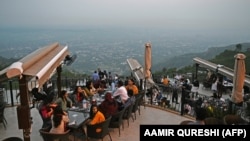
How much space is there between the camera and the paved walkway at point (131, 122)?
8.22m

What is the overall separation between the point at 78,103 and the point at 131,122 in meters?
1.90

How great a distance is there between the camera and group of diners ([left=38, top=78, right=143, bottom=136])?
671 centimetres

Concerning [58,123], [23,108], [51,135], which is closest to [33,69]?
[23,108]

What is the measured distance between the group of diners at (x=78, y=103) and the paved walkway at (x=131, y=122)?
0.74m

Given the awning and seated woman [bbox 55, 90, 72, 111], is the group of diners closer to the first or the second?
seated woman [bbox 55, 90, 72, 111]

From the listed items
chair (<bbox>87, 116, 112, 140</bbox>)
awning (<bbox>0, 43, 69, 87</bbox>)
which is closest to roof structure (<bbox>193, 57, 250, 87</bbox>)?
chair (<bbox>87, 116, 112, 140</bbox>)

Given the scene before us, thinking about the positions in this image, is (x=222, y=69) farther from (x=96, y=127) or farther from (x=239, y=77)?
(x=96, y=127)

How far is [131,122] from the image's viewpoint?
9.38m

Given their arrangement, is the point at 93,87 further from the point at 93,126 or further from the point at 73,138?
the point at 93,126

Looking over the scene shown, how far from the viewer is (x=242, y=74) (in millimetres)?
9289

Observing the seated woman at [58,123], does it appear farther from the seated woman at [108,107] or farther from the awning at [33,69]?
the seated woman at [108,107]

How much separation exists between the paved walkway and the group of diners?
743 mm

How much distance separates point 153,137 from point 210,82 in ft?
39.7

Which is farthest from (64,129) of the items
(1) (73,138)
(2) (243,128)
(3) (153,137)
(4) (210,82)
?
(4) (210,82)
